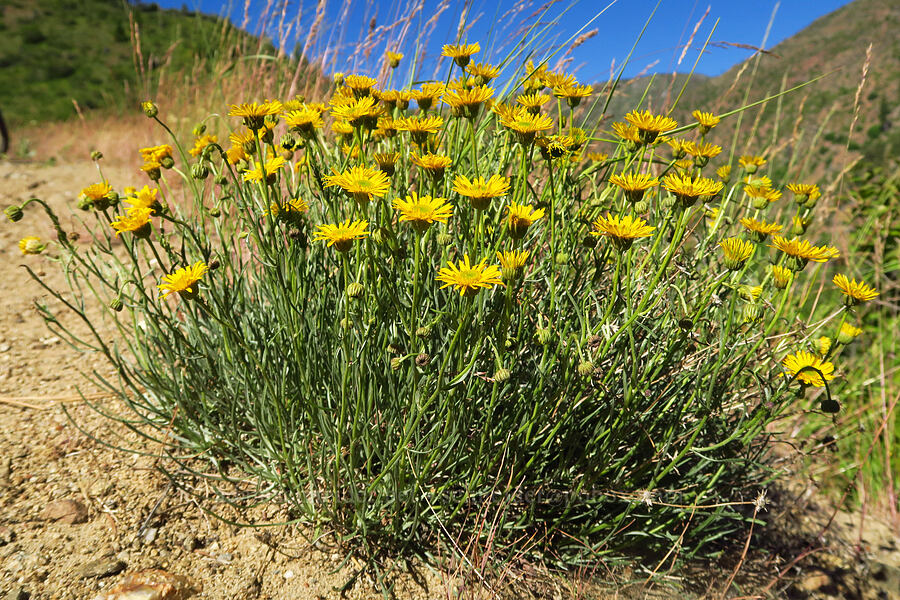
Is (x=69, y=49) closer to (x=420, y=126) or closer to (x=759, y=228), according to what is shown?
(x=420, y=126)

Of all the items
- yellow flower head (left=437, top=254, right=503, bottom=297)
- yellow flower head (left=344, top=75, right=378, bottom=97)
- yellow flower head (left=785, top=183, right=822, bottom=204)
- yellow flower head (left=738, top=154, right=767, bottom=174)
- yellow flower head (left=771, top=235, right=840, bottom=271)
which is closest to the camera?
yellow flower head (left=437, top=254, right=503, bottom=297)

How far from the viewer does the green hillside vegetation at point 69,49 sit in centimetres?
3044

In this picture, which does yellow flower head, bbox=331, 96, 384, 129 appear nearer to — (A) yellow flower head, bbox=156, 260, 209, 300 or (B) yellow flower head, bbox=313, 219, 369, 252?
(B) yellow flower head, bbox=313, 219, 369, 252

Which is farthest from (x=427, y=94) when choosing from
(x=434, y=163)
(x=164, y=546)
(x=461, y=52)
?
(x=164, y=546)

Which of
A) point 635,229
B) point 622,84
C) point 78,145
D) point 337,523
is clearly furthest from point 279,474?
point 78,145

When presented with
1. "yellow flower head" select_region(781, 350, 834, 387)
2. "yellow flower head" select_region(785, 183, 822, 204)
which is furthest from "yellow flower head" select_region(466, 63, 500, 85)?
"yellow flower head" select_region(781, 350, 834, 387)

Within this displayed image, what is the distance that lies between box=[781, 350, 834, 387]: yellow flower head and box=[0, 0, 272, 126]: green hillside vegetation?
33952mm

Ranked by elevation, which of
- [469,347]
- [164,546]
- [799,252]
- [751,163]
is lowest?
[164,546]

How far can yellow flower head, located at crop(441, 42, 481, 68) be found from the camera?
146 cm

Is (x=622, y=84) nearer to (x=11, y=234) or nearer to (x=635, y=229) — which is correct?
(x=635, y=229)

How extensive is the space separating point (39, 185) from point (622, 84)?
514 centimetres

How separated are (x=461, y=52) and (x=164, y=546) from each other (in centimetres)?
170

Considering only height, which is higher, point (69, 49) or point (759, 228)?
point (69, 49)

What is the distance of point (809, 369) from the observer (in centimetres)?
129
